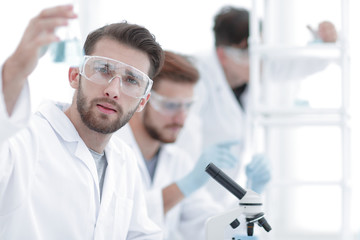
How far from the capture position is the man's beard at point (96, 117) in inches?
52.4

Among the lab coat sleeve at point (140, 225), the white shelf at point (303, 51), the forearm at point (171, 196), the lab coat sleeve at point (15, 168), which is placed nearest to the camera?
the lab coat sleeve at point (15, 168)

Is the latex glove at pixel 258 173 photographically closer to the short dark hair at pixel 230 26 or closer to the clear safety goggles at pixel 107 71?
the clear safety goggles at pixel 107 71

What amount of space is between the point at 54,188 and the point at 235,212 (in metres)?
0.47

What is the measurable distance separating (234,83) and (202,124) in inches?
12.9

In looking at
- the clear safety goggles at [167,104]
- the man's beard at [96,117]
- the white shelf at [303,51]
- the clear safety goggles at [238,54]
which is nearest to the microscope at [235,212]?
the man's beard at [96,117]

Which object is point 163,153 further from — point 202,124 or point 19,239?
point 19,239

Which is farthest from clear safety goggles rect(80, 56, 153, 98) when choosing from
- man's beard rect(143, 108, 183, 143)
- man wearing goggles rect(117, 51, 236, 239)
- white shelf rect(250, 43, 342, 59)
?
white shelf rect(250, 43, 342, 59)

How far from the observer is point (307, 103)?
7.53 feet

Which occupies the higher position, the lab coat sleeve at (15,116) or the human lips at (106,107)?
the lab coat sleeve at (15,116)

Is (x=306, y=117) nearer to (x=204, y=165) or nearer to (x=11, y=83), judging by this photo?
(x=204, y=165)

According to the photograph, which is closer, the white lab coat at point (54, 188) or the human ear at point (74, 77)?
the white lab coat at point (54, 188)

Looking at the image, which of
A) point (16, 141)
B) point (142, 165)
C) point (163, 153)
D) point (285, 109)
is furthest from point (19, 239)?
point (285, 109)

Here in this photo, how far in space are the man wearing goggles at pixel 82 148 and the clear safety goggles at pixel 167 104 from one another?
699 millimetres

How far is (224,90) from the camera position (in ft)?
9.99
